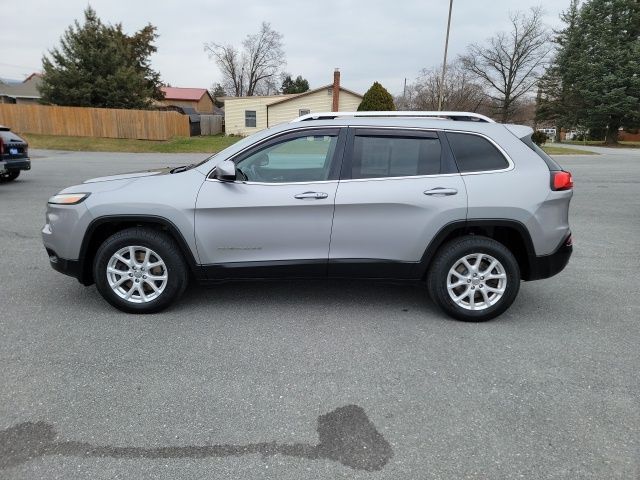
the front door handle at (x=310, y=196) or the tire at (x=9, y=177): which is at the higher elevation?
the front door handle at (x=310, y=196)

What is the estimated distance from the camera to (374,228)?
4000 mm

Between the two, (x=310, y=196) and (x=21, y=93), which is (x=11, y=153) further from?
(x=21, y=93)

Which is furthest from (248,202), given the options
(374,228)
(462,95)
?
(462,95)

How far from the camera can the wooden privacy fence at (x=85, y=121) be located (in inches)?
1239

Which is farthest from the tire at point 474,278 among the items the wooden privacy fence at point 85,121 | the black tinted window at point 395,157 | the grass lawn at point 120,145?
the wooden privacy fence at point 85,121

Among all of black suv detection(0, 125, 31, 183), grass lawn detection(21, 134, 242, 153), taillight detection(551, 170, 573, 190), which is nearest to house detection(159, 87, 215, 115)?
grass lawn detection(21, 134, 242, 153)

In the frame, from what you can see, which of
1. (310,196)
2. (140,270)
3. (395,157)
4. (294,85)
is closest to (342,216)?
(310,196)

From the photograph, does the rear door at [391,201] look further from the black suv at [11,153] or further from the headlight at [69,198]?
the black suv at [11,153]

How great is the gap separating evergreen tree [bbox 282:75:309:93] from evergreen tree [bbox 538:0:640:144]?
36791 mm

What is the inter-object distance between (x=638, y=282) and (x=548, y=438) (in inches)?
139

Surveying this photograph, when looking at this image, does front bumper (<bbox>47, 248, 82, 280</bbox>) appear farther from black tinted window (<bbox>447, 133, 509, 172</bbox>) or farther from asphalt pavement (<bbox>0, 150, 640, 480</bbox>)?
black tinted window (<bbox>447, 133, 509, 172</bbox>)

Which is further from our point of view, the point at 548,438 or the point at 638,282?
the point at 638,282

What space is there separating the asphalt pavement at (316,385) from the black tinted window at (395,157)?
1.26 m

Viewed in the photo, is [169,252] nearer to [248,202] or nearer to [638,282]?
[248,202]
